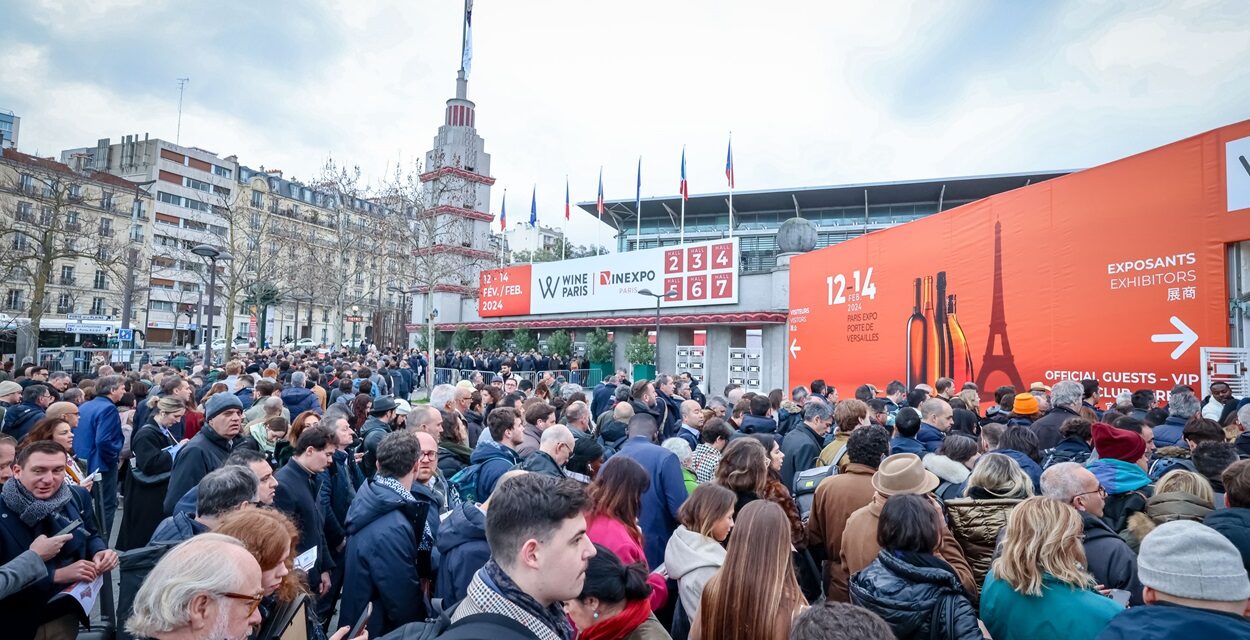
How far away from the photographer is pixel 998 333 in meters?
12.3

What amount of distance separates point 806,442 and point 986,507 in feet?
8.20

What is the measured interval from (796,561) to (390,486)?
2.76 m

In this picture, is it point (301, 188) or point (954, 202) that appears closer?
point (954, 202)

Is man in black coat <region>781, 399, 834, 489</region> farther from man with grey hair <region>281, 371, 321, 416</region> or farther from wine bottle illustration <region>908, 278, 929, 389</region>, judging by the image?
wine bottle illustration <region>908, 278, 929, 389</region>

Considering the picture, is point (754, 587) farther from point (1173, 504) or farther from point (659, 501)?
point (1173, 504)

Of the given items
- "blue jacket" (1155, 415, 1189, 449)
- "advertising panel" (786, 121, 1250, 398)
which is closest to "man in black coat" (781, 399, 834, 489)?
"blue jacket" (1155, 415, 1189, 449)

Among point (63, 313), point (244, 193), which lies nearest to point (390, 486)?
point (63, 313)

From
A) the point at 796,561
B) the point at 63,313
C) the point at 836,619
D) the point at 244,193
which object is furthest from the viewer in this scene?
the point at 244,193

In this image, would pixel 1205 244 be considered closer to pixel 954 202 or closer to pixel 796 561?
pixel 796 561

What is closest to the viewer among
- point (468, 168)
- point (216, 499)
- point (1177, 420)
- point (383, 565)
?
point (216, 499)

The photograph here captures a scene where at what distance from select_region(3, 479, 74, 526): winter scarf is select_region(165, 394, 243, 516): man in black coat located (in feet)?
3.92

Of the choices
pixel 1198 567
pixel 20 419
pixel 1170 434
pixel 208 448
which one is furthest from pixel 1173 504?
pixel 20 419

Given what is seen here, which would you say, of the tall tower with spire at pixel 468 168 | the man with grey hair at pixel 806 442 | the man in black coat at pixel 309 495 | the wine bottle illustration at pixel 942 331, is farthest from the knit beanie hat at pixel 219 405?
the tall tower with spire at pixel 468 168

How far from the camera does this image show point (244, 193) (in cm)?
6259
